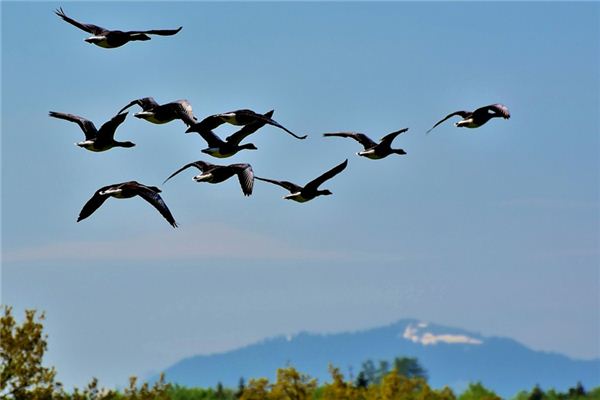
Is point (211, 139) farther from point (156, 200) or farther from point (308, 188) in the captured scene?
point (156, 200)

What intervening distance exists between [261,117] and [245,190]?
194 centimetres

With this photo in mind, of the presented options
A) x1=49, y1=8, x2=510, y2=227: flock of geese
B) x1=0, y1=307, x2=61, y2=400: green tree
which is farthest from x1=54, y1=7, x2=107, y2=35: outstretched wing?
x1=0, y1=307, x2=61, y2=400: green tree

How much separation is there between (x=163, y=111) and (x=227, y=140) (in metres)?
2.20

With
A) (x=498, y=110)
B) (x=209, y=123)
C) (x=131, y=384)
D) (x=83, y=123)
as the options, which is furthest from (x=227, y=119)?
(x=131, y=384)

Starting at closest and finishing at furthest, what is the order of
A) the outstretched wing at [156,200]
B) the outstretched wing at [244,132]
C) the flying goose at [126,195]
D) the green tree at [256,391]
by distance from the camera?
the outstretched wing at [156,200] < the flying goose at [126,195] < the outstretched wing at [244,132] < the green tree at [256,391]

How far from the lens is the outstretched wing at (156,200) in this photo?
23062mm

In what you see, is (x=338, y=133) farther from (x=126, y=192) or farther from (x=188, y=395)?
(x=188, y=395)

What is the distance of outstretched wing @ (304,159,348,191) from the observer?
89.9ft

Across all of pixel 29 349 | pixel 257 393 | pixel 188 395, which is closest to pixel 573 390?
pixel 188 395

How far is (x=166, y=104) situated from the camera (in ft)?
86.5

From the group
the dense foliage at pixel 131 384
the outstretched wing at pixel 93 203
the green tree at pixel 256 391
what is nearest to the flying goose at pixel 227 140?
the outstretched wing at pixel 93 203

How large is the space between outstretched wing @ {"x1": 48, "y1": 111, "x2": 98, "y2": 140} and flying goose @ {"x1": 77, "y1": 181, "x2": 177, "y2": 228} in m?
2.33

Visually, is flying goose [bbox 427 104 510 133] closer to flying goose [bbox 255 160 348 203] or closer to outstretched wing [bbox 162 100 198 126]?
flying goose [bbox 255 160 348 203]

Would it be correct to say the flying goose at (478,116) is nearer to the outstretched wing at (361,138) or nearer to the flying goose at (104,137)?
the outstretched wing at (361,138)
